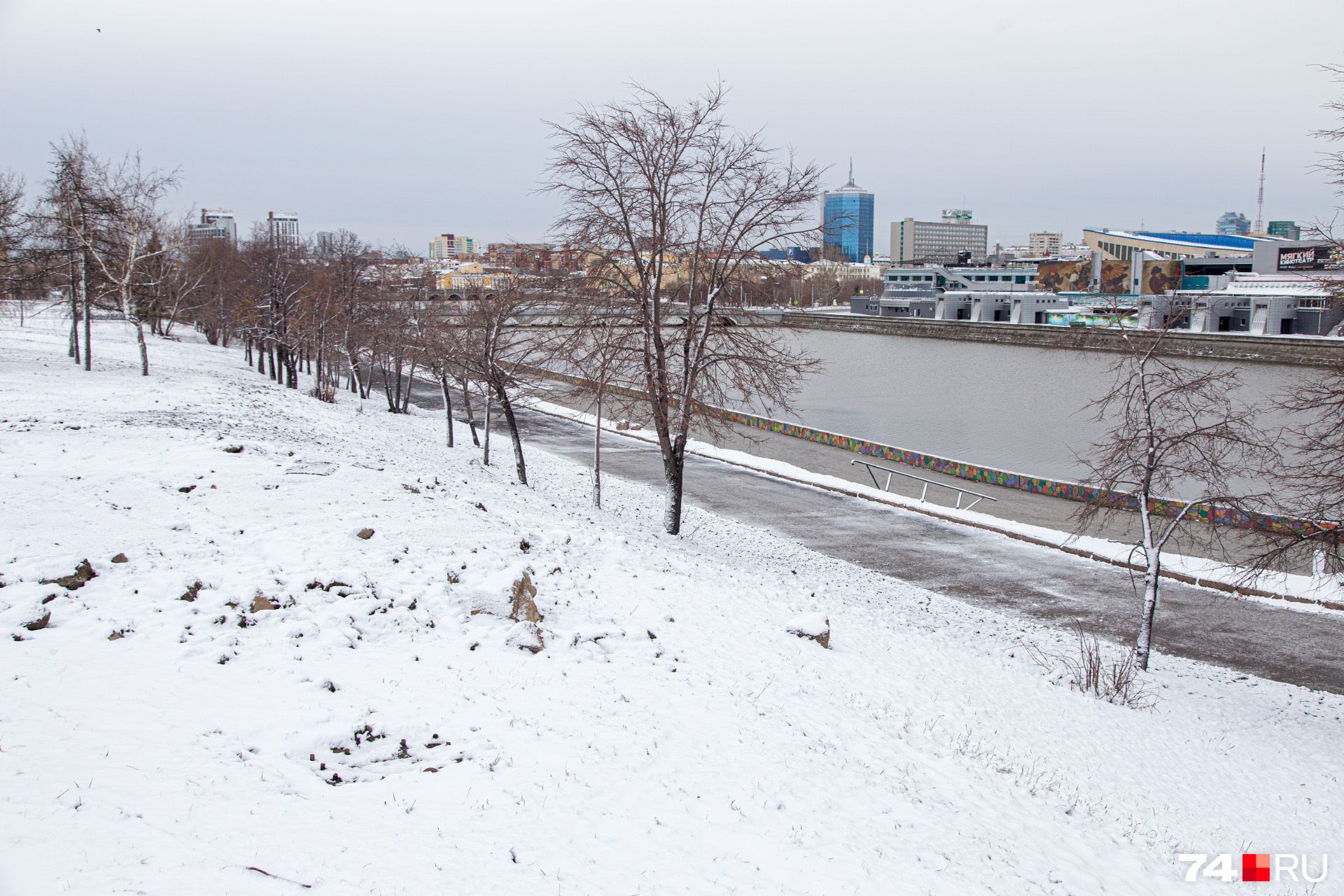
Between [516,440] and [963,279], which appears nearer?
[516,440]

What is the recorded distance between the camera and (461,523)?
431 inches

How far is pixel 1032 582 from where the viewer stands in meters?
16.8

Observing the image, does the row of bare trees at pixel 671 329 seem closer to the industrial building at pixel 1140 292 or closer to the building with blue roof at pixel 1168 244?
the industrial building at pixel 1140 292

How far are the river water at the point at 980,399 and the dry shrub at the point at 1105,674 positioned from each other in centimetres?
1461

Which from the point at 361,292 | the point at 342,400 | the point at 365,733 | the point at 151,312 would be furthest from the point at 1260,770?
the point at 151,312


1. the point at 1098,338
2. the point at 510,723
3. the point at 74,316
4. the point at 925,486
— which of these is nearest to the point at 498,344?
the point at 74,316

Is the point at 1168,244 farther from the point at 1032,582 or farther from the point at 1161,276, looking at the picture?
the point at 1032,582

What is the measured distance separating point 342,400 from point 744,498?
2232 centimetres

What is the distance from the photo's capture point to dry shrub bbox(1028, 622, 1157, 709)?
10617 mm

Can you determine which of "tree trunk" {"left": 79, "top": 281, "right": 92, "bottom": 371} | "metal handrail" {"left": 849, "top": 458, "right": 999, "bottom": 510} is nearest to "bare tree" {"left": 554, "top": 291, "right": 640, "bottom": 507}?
"metal handrail" {"left": 849, "top": 458, "right": 999, "bottom": 510}

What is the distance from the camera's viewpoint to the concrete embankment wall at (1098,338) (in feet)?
48.2

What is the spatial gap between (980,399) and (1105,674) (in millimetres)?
53254
